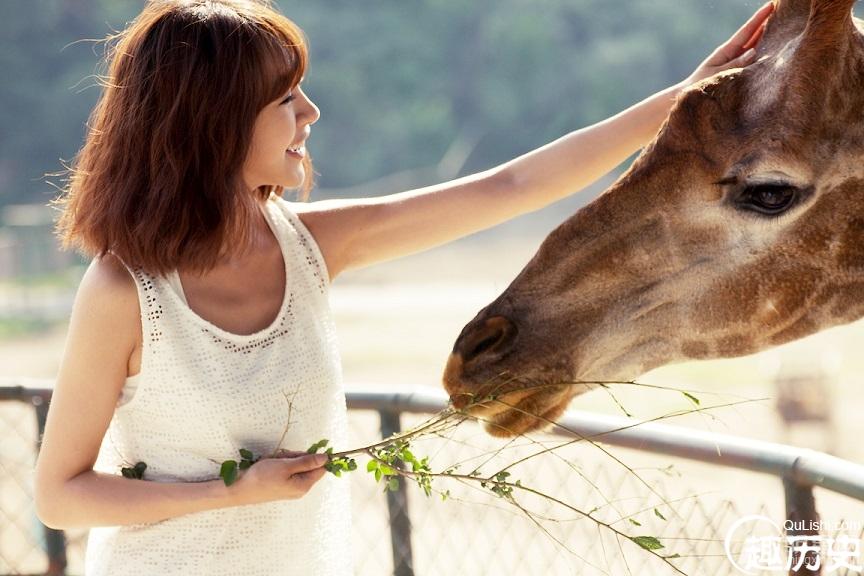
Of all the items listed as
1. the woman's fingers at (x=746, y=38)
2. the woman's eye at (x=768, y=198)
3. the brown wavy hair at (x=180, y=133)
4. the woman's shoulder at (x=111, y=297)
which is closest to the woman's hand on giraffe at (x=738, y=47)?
the woman's fingers at (x=746, y=38)

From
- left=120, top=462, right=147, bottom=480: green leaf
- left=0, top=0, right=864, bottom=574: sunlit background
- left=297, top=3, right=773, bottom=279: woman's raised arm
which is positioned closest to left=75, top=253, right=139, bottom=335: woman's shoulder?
left=120, top=462, right=147, bottom=480: green leaf

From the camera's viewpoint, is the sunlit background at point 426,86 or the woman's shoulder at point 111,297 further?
the sunlit background at point 426,86

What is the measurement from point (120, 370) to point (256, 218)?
1.40 feet

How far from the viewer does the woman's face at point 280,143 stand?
→ 202cm

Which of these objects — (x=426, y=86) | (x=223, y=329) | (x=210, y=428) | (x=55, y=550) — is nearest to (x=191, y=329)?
(x=223, y=329)

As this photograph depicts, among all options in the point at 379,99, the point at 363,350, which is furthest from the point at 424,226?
the point at 379,99

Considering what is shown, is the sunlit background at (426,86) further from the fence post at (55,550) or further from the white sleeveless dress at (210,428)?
the white sleeveless dress at (210,428)

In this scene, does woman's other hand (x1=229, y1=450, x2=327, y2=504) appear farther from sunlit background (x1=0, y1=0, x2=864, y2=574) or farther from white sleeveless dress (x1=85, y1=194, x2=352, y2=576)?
sunlit background (x1=0, y1=0, x2=864, y2=574)

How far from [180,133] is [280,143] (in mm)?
179

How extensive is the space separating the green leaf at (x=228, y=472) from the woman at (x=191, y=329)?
0.06 ft

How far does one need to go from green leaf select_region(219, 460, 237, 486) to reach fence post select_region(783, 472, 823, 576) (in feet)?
3.12

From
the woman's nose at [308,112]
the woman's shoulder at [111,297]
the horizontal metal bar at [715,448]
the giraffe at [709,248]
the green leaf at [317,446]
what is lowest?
the green leaf at [317,446]

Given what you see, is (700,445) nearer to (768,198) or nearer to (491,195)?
(768,198)

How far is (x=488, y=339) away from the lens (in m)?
2.13
